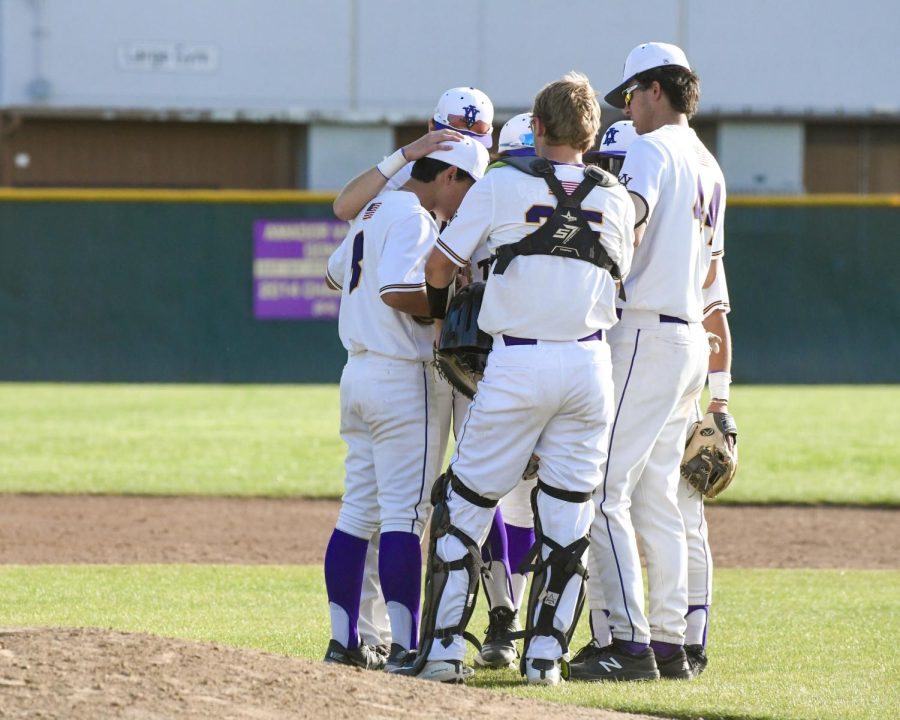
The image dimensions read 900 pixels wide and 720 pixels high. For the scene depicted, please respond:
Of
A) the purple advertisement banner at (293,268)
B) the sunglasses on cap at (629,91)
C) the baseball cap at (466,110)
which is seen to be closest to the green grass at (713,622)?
the baseball cap at (466,110)

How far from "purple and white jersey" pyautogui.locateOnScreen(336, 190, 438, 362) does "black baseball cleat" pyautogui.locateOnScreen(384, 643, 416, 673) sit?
0.97m

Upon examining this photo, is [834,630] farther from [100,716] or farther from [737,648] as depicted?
[100,716]

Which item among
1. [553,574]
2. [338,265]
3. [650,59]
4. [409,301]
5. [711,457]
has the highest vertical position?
[650,59]

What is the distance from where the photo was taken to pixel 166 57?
20.8m

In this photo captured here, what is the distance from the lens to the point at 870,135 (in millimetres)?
21891

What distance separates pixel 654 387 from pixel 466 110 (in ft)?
3.81

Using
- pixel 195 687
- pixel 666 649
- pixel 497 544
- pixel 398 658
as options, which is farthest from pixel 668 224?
pixel 195 687

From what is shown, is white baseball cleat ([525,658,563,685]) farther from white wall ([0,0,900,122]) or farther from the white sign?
the white sign

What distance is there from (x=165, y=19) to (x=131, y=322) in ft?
21.6

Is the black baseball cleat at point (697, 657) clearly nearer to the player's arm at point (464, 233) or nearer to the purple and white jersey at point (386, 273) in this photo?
the purple and white jersey at point (386, 273)

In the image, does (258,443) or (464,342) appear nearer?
(464,342)

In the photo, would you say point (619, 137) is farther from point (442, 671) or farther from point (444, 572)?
point (442, 671)

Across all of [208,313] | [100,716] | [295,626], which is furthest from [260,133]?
[100,716]

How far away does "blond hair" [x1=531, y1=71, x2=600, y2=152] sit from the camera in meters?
4.30
